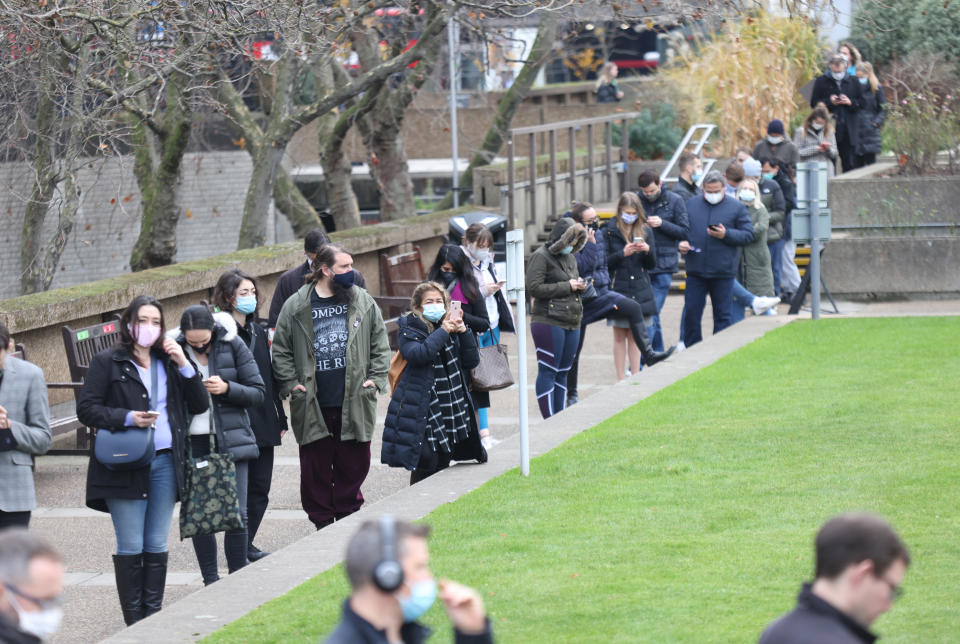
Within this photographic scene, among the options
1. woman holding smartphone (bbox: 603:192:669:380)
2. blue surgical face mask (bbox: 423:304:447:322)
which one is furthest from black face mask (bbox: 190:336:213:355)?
woman holding smartphone (bbox: 603:192:669:380)

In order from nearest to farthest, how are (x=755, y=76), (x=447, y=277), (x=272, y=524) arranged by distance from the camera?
(x=272, y=524)
(x=447, y=277)
(x=755, y=76)

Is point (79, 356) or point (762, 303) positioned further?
point (762, 303)

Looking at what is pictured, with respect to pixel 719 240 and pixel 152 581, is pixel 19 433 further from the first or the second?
pixel 719 240

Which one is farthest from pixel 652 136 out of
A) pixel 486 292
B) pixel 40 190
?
pixel 486 292

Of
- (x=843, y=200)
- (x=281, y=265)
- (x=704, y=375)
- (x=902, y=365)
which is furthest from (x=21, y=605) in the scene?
(x=843, y=200)

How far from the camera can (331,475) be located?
8898mm

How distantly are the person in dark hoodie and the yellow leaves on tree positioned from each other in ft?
41.9

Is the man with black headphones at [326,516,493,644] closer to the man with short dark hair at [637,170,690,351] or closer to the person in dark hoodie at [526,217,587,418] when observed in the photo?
the person in dark hoodie at [526,217,587,418]

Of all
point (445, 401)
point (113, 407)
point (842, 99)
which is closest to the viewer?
point (113, 407)

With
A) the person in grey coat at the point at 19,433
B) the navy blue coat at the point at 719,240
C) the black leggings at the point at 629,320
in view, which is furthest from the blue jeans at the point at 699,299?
the person in grey coat at the point at 19,433

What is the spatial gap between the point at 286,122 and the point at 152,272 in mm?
2742

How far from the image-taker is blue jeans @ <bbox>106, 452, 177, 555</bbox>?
7137 mm

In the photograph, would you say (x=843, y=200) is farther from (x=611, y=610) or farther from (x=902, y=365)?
(x=611, y=610)

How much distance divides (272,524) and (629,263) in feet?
16.9
